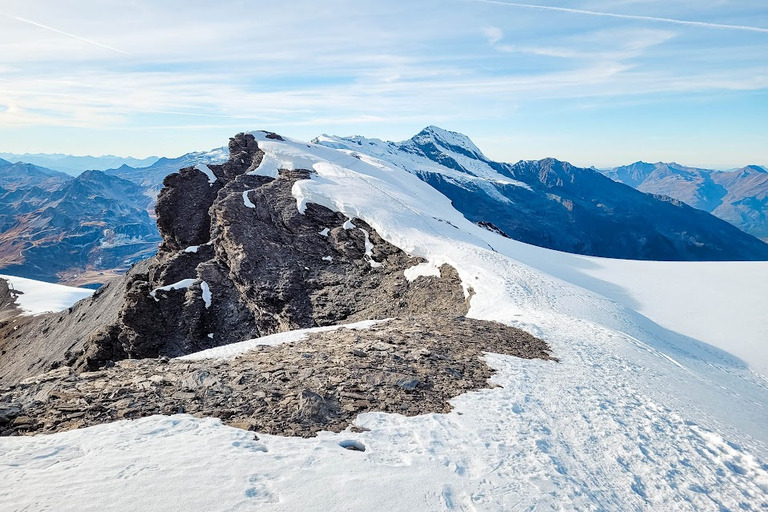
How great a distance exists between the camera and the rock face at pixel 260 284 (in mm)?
30750

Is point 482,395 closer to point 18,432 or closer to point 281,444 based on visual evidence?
point 281,444

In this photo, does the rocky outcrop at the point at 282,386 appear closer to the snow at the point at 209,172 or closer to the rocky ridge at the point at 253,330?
the rocky ridge at the point at 253,330

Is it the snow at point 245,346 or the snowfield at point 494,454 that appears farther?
the snow at point 245,346

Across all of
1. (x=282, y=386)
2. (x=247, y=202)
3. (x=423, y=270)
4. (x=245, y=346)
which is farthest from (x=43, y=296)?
(x=282, y=386)

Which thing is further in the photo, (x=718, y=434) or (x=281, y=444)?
(x=718, y=434)

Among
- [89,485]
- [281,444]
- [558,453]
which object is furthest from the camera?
[558,453]

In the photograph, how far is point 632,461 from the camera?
1034cm

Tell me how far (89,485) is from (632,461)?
11.4m

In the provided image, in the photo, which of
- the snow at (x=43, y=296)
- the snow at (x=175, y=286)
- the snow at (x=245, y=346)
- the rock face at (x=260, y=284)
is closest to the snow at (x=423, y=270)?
the rock face at (x=260, y=284)

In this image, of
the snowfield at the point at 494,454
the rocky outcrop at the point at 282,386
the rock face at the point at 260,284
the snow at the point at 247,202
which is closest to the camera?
the snowfield at the point at 494,454

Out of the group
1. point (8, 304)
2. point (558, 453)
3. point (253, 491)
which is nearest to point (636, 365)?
point (558, 453)

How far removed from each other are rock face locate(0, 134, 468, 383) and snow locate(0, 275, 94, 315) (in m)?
42.8

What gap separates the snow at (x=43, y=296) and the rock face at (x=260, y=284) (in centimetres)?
4276

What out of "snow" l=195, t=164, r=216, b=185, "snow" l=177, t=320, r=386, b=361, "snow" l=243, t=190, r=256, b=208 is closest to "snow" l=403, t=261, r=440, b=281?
"snow" l=177, t=320, r=386, b=361
